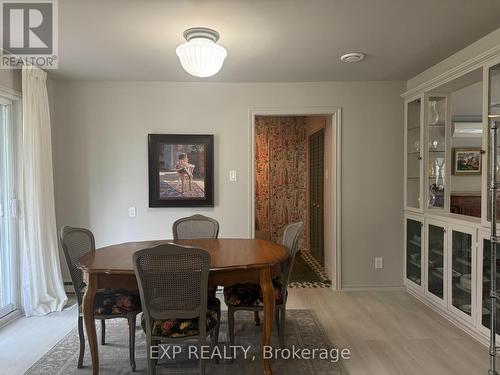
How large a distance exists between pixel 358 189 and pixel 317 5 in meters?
2.28

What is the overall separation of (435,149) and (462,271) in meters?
1.24

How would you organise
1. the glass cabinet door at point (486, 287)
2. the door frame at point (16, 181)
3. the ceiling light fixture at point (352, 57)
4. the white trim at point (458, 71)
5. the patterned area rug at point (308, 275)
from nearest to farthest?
1. the white trim at point (458, 71)
2. the glass cabinet door at point (486, 287)
3. the ceiling light fixture at point (352, 57)
4. the door frame at point (16, 181)
5. the patterned area rug at point (308, 275)

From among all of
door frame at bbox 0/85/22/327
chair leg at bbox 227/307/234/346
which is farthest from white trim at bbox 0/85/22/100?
chair leg at bbox 227/307/234/346

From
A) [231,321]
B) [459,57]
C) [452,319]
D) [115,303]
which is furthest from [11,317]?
[459,57]

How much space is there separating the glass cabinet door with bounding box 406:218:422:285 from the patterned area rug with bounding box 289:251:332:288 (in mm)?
935

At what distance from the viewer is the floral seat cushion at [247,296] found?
2.40m

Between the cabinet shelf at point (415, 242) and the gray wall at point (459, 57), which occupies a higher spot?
the gray wall at point (459, 57)

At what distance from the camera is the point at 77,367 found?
7.66ft

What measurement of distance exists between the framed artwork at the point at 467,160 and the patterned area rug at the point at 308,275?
2405 millimetres

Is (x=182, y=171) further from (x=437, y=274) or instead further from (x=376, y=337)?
(x=437, y=274)

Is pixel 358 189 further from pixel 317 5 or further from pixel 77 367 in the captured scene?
pixel 77 367

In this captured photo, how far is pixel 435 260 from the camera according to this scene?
333 centimetres

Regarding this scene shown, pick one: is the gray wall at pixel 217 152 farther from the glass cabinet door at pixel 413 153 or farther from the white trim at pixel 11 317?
the white trim at pixel 11 317

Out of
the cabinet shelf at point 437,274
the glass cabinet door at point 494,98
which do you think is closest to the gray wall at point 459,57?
the glass cabinet door at point 494,98
